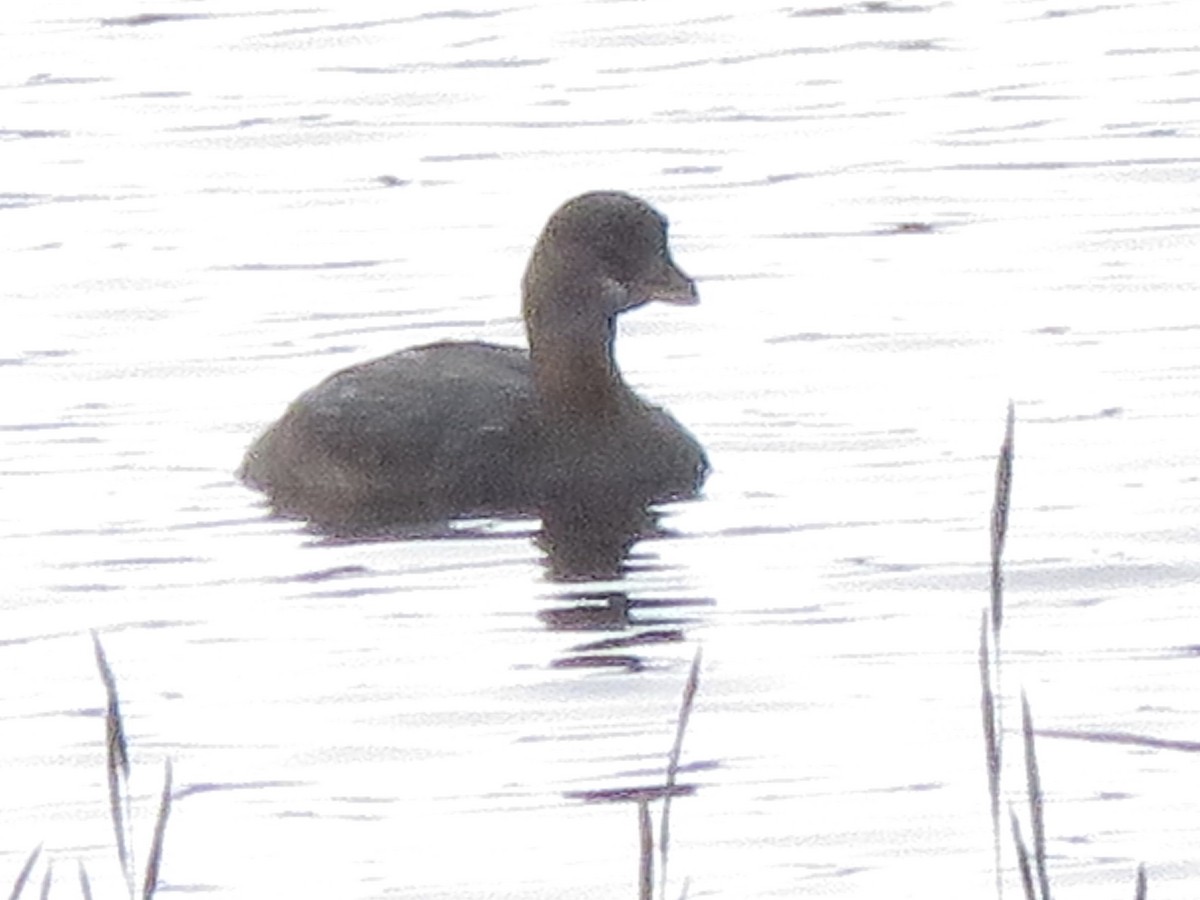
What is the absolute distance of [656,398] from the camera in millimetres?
15961

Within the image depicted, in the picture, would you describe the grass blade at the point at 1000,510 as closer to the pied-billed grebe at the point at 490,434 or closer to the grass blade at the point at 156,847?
the grass blade at the point at 156,847

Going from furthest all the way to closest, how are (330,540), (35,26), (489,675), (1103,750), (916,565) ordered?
(35,26) < (330,540) < (916,565) < (489,675) < (1103,750)

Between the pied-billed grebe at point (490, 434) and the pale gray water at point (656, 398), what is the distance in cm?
22

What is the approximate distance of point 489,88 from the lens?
20.9 meters

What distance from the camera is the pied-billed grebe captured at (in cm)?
1455

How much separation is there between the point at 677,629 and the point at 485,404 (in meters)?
2.38

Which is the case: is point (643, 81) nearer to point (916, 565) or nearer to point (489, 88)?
point (489, 88)

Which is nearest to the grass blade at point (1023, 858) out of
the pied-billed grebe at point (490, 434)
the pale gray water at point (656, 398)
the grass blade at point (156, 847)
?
the grass blade at point (156, 847)

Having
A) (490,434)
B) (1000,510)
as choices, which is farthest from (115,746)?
(490,434)

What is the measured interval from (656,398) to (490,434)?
1.33 metres

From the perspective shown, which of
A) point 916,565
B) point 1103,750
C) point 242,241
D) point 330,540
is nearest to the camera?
point 1103,750

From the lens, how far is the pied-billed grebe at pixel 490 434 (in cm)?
1455

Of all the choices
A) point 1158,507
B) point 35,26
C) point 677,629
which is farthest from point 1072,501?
point 35,26

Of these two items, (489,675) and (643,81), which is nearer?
(489,675)
